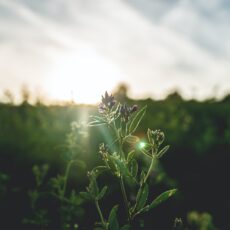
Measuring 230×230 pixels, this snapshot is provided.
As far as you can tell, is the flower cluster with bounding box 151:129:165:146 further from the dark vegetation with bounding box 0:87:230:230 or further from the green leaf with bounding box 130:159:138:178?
the dark vegetation with bounding box 0:87:230:230

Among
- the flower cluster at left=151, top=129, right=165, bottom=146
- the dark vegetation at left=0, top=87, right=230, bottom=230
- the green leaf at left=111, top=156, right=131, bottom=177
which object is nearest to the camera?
the green leaf at left=111, top=156, right=131, bottom=177

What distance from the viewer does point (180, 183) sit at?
745 cm

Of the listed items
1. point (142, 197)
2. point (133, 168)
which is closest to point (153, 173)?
point (133, 168)

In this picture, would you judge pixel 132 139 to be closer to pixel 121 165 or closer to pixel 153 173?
pixel 121 165

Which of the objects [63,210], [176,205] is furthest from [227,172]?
[63,210]

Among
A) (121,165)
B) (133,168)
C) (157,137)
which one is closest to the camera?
(121,165)

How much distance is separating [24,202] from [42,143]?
2424 millimetres

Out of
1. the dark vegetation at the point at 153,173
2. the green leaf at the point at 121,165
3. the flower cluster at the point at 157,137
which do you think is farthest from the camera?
the dark vegetation at the point at 153,173

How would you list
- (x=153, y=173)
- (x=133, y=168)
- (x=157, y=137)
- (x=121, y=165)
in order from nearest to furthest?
(x=121, y=165) → (x=157, y=137) → (x=133, y=168) → (x=153, y=173)

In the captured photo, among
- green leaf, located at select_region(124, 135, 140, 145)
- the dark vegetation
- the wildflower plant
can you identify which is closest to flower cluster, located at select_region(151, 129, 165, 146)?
the wildflower plant

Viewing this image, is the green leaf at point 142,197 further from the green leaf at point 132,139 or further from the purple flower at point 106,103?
the purple flower at point 106,103

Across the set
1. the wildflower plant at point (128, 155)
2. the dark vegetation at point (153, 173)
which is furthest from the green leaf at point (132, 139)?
the dark vegetation at point (153, 173)

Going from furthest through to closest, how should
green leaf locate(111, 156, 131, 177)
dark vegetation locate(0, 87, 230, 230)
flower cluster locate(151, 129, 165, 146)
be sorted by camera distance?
1. dark vegetation locate(0, 87, 230, 230)
2. flower cluster locate(151, 129, 165, 146)
3. green leaf locate(111, 156, 131, 177)

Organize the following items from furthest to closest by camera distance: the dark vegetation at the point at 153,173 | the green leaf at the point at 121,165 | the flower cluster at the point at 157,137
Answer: the dark vegetation at the point at 153,173 → the flower cluster at the point at 157,137 → the green leaf at the point at 121,165
